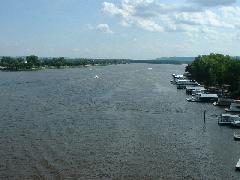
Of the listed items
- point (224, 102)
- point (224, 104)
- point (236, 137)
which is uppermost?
point (224, 102)

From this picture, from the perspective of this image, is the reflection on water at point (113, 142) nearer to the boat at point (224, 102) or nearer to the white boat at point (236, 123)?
the white boat at point (236, 123)

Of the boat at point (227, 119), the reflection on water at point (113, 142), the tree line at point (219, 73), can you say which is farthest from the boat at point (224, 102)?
the boat at point (227, 119)

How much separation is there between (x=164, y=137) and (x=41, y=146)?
445 inches

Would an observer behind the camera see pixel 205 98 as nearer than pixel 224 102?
No

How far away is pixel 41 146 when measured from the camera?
124 feet

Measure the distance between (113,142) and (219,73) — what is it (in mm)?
46230

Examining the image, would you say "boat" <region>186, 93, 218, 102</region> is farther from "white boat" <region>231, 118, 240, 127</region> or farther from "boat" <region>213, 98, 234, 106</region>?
"white boat" <region>231, 118, 240, 127</region>

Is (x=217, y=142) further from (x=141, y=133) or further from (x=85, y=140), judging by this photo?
(x=85, y=140)

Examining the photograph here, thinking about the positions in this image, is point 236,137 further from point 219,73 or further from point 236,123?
point 219,73

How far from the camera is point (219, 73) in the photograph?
267 ft

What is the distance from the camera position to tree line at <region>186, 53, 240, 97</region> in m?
67.5

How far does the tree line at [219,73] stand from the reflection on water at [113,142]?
577 centimetres

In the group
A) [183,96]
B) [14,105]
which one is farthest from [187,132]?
[183,96]

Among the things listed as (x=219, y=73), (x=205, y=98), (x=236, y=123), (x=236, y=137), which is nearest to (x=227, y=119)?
(x=236, y=123)
